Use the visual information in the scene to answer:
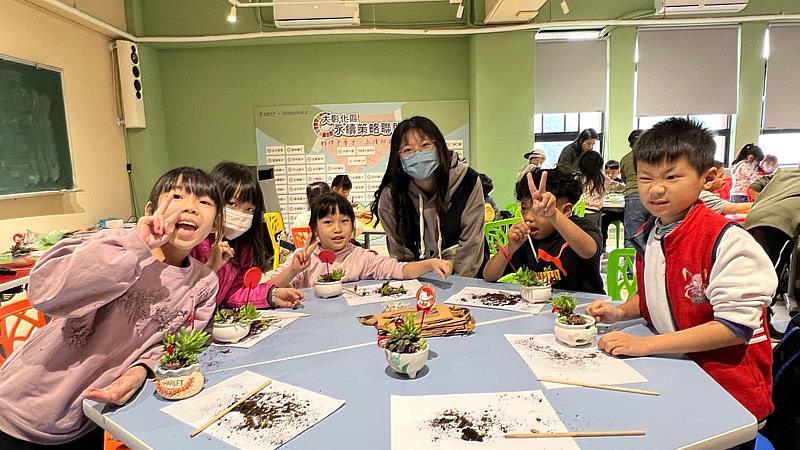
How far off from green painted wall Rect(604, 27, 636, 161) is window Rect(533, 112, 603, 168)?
0.21m

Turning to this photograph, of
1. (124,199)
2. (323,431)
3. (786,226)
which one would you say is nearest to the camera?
(323,431)

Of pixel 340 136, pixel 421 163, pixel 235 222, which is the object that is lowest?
pixel 235 222

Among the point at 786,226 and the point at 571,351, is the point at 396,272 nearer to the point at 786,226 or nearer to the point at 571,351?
the point at 571,351

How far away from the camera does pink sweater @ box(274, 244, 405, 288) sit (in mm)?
2242

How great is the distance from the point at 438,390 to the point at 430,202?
1378mm

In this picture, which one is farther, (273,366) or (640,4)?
(640,4)

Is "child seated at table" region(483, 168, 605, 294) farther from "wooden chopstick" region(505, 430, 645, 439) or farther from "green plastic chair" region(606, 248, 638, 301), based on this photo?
"wooden chopstick" region(505, 430, 645, 439)

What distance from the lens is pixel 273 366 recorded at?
1.28m

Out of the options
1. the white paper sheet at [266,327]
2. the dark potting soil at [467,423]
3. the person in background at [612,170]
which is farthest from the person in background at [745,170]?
the dark potting soil at [467,423]

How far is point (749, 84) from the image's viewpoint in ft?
22.7

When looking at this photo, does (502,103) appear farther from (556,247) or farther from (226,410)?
(226,410)

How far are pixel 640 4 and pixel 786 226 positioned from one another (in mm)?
4819

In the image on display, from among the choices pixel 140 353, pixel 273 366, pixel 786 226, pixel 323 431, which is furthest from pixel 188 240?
pixel 786 226

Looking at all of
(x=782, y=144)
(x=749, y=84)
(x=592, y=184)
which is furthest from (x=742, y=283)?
(x=782, y=144)
